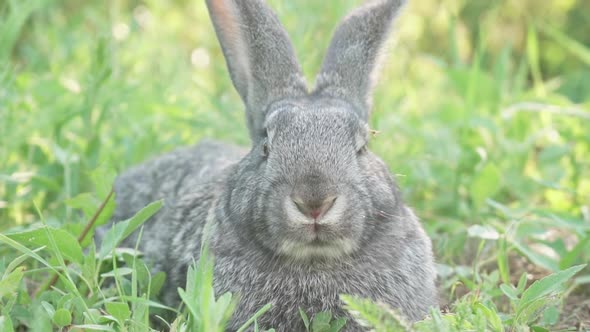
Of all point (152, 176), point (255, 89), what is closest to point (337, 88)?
point (255, 89)

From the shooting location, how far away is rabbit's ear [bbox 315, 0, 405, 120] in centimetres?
452

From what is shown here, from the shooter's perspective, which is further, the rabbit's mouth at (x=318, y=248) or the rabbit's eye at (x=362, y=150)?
the rabbit's eye at (x=362, y=150)

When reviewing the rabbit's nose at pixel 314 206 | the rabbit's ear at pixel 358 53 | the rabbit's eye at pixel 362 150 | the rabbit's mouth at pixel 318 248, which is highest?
the rabbit's ear at pixel 358 53

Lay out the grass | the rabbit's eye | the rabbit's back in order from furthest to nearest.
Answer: the rabbit's back < the rabbit's eye < the grass

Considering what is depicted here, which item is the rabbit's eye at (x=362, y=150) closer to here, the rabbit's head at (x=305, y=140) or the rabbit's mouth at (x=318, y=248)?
the rabbit's head at (x=305, y=140)

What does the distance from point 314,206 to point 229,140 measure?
107 inches

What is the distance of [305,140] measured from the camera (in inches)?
150

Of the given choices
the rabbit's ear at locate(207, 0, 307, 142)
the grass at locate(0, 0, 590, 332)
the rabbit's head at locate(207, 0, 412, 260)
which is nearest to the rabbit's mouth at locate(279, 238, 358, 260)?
the rabbit's head at locate(207, 0, 412, 260)

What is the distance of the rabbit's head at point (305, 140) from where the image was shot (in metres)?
3.61

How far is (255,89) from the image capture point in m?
4.54

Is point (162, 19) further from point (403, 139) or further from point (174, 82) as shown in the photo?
point (403, 139)

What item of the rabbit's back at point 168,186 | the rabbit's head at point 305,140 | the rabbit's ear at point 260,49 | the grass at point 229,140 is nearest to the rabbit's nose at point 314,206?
the rabbit's head at point 305,140

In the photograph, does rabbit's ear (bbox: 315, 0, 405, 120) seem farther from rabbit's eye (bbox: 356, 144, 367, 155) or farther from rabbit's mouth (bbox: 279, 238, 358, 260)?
rabbit's mouth (bbox: 279, 238, 358, 260)

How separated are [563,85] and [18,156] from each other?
465 centimetres
